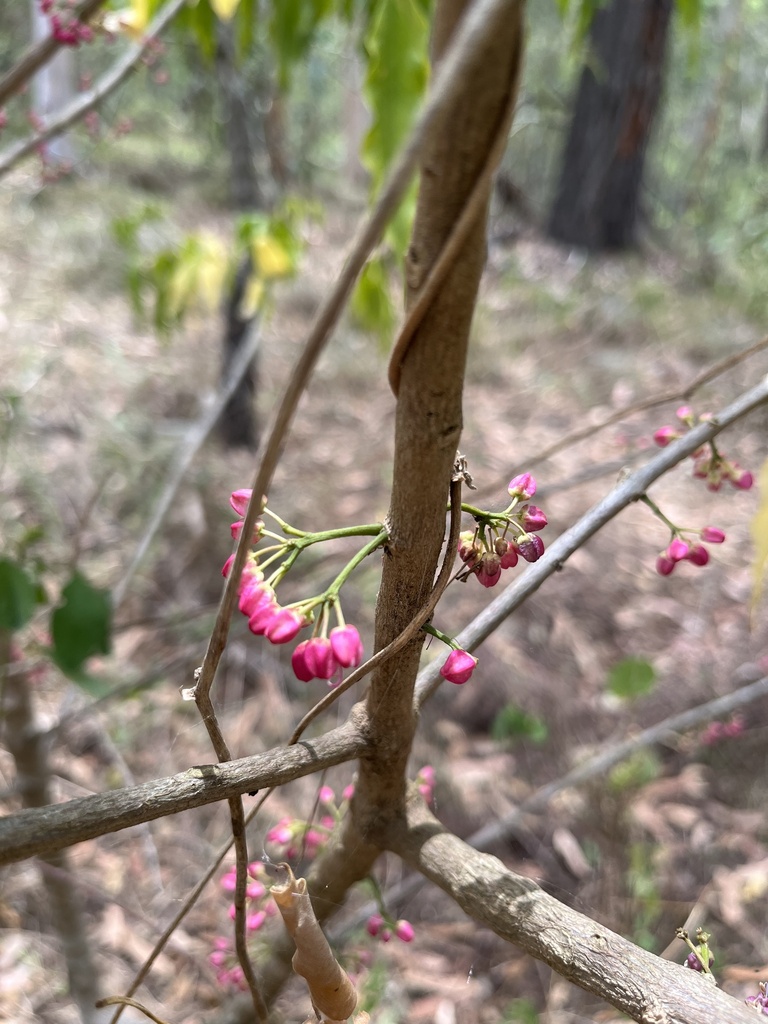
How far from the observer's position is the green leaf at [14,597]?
86cm

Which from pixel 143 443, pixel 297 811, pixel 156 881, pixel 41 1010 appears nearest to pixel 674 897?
pixel 297 811

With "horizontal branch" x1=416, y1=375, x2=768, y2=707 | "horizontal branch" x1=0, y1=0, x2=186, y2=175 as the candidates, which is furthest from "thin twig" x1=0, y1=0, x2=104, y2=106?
"horizontal branch" x1=416, y1=375, x2=768, y2=707

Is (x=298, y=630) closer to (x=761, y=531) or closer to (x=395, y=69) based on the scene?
(x=761, y=531)

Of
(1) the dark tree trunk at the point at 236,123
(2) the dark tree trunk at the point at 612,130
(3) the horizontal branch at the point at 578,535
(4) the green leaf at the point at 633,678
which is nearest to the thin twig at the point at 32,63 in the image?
(3) the horizontal branch at the point at 578,535

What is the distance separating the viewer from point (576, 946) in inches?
15.1

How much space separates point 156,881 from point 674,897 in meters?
1.03

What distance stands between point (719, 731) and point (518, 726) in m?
0.44

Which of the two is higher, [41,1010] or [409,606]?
[409,606]

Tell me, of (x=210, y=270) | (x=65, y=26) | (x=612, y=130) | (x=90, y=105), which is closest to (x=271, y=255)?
(x=210, y=270)

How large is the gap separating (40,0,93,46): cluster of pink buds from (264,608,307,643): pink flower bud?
612mm

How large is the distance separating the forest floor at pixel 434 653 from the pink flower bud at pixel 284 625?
36cm

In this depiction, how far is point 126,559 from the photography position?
7.16 feet

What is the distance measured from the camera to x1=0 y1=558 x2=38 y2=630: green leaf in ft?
2.82

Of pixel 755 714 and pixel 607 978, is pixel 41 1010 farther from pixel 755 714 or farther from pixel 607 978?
pixel 755 714
